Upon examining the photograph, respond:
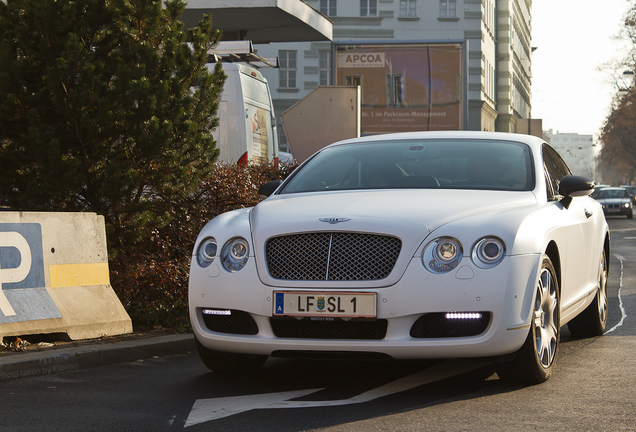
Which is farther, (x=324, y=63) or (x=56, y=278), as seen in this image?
(x=324, y=63)

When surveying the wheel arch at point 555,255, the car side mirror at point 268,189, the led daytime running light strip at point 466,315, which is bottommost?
the led daytime running light strip at point 466,315

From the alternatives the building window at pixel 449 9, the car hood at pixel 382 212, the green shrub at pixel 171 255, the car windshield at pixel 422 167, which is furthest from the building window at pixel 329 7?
the car hood at pixel 382 212

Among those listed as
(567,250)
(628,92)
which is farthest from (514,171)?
(628,92)

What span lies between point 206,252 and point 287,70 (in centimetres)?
5050

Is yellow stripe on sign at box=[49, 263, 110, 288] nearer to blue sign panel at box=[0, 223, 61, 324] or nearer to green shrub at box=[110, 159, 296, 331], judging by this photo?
blue sign panel at box=[0, 223, 61, 324]

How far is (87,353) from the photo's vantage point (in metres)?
6.20

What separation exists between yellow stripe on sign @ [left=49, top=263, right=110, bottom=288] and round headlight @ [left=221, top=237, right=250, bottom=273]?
1950 millimetres

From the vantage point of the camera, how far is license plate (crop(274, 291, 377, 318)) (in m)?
4.93

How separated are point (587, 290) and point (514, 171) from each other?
4.30 feet

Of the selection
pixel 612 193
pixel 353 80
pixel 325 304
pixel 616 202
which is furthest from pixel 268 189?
pixel 612 193

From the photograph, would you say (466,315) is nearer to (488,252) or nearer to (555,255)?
(488,252)

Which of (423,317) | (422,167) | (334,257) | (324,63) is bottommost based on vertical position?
(423,317)

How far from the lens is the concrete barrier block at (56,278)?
20.9 feet

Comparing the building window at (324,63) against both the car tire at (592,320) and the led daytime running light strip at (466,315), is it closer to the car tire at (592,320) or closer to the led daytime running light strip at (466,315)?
the car tire at (592,320)
